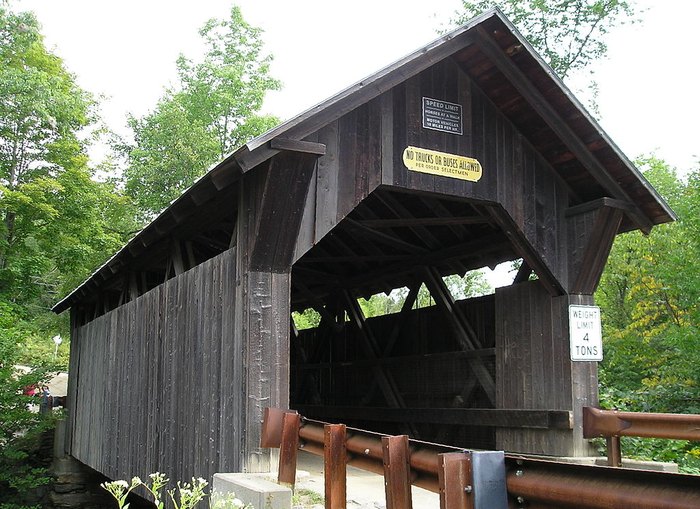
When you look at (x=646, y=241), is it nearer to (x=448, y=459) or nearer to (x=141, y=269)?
(x=141, y=269)

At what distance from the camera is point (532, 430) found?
823cm

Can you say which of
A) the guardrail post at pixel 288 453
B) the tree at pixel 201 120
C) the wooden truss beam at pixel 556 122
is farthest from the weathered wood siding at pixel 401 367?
the tree at pixel 201 120

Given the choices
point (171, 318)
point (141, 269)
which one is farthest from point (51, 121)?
point (171, 318)

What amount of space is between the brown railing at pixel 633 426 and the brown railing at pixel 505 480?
2937 mm

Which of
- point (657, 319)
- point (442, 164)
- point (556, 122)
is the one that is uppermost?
point (556, 122)

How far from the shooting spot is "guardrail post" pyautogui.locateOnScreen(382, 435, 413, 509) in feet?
12.7

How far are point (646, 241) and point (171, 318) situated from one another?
1312cm

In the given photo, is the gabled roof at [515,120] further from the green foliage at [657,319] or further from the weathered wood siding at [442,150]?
the green foliage at [657,319]

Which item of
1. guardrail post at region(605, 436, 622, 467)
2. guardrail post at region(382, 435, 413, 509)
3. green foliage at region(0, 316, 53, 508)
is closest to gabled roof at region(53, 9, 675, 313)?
guardrail post at region(605, 436, 622, 467)

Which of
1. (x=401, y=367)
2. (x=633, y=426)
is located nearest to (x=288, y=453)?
(x=633, y=426)

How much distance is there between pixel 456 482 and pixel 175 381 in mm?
5546

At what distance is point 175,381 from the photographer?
318 inches

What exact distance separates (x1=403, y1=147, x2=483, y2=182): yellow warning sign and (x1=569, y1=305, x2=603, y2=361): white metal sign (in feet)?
5.98

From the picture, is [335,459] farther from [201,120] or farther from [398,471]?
[201,120]
